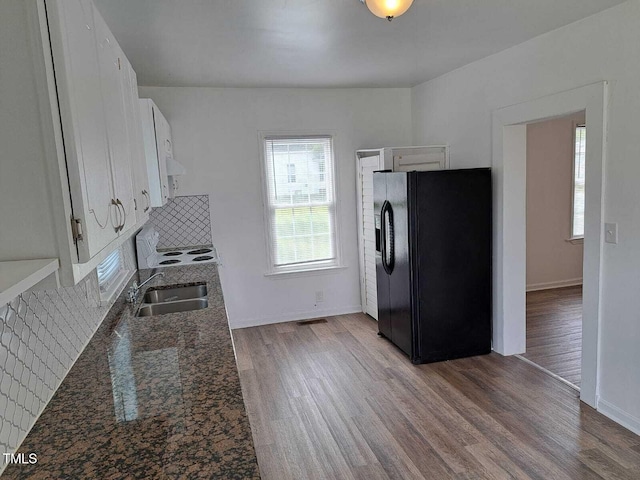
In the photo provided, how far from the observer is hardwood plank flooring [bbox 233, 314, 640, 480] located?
2.42 m

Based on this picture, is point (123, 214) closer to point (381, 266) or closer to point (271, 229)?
point (381, 266)

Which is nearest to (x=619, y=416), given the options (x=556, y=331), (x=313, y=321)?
(x=556, y=331)

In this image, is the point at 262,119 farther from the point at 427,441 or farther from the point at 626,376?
the point at 626,376

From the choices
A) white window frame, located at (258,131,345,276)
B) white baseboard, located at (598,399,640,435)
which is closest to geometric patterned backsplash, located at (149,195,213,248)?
white window frame, located at (258,131,345,276)

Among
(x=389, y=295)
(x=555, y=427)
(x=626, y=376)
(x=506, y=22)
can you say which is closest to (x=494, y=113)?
(x=506, y=22)

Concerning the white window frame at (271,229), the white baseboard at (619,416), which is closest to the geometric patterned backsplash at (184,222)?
the white window frame at (271,229)

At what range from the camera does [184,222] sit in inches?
180

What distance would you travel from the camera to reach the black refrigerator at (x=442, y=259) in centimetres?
360

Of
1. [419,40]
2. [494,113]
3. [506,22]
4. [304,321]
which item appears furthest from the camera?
[304,321]

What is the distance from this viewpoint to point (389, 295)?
4113 millimetres

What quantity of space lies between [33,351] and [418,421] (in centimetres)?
230

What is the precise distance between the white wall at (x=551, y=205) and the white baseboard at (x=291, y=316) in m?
2.53

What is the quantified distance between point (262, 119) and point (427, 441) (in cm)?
338

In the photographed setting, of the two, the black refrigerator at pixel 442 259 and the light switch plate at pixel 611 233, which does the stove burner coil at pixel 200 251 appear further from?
Result: the light switch plate at pixel 611 233
